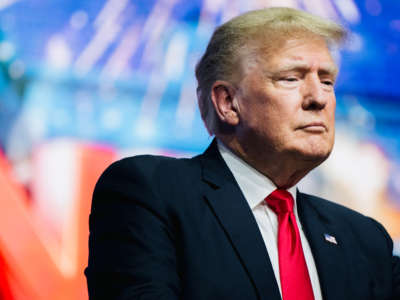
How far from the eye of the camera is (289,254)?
140 cm

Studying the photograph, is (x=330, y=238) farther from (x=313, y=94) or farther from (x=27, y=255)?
(x=27, y=255)

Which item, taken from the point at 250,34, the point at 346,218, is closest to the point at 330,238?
the point at 346,218

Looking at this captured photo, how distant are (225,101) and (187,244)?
49 cm

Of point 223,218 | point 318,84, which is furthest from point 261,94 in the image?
point 223,218

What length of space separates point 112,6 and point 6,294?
4.65ft

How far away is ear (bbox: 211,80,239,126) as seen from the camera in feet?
5.23

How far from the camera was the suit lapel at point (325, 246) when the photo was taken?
4.71ft

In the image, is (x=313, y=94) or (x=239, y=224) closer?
(x=239, y=224)

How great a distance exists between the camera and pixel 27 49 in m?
2.71

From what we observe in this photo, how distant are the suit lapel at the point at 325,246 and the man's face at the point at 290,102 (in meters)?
0.19

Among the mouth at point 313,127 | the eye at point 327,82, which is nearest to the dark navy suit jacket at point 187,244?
the mouth at point 313,127

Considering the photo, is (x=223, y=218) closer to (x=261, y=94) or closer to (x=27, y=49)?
(x=261, y=94)

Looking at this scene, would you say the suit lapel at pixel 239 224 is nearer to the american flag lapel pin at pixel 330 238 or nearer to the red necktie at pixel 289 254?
the red necktie at pixel 289 254

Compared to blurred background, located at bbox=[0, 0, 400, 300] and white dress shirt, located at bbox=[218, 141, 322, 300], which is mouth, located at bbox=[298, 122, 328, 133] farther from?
blurred background, located at bbox=[0, 0, 400, 300]
